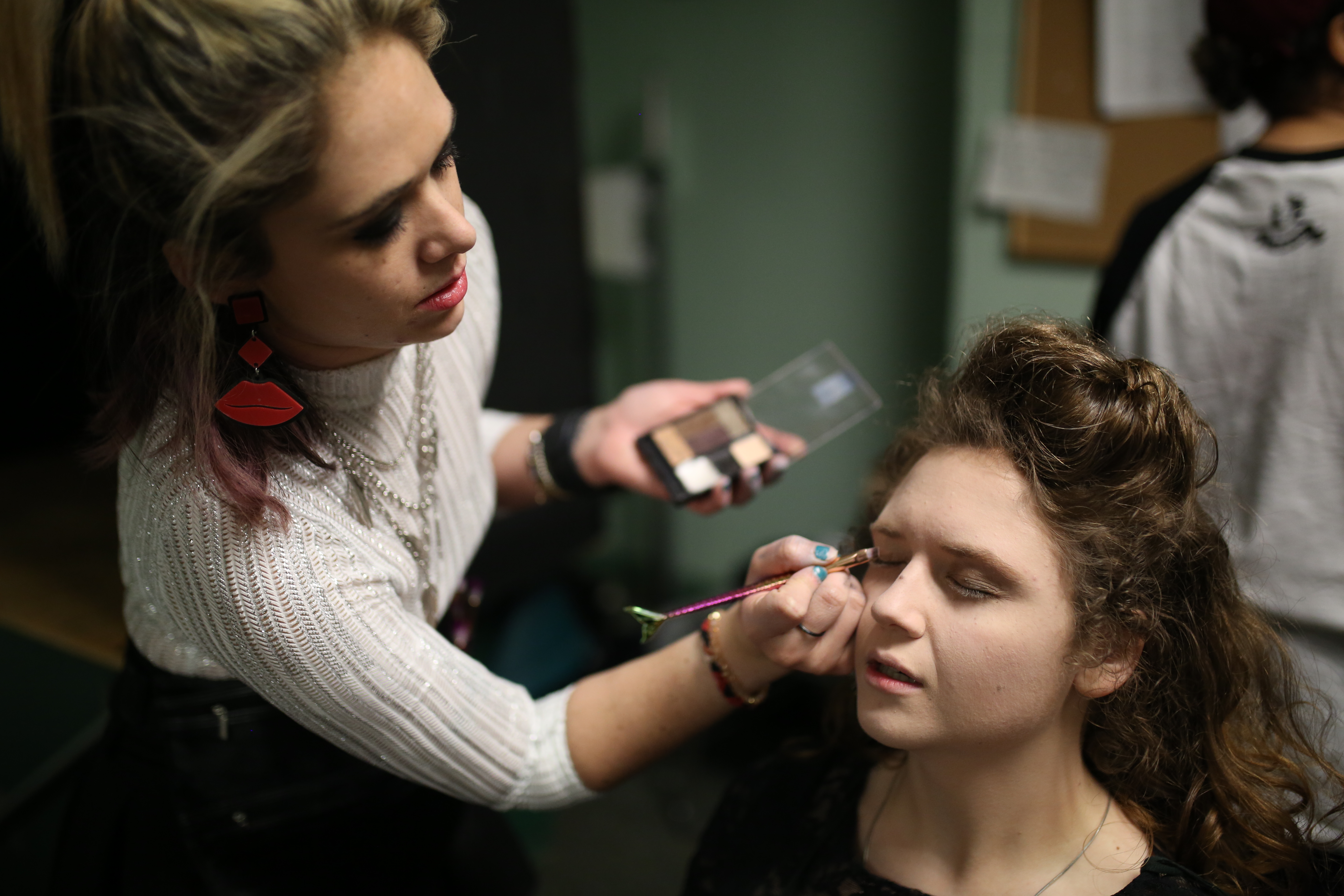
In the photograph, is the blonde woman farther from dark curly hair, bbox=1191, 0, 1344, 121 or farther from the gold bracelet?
dark curly hair, bbox=1191, 0, 1344, 121

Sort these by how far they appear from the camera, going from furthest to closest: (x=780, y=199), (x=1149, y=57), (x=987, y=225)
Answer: (x=780, y=199) < (x=987, y=225) < (x=1149, y=57)

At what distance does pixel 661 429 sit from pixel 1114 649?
637 mm

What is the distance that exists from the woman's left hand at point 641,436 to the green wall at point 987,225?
1.06 m

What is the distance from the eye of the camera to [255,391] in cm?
77

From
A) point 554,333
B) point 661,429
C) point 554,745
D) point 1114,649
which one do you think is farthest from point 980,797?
point 554,333

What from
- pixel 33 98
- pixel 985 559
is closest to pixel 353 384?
pixel 33 98

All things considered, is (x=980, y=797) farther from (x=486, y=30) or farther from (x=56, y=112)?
(x=486, y=30)

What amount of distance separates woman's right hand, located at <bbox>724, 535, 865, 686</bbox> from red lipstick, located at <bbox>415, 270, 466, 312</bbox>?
0.39 metres

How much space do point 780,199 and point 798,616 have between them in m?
2.02

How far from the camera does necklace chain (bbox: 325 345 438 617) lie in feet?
2.97

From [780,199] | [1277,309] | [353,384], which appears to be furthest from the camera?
[780,199]

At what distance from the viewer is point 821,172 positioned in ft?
8.45

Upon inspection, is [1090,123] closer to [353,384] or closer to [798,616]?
[798,616]

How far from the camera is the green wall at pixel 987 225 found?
6.59ft
